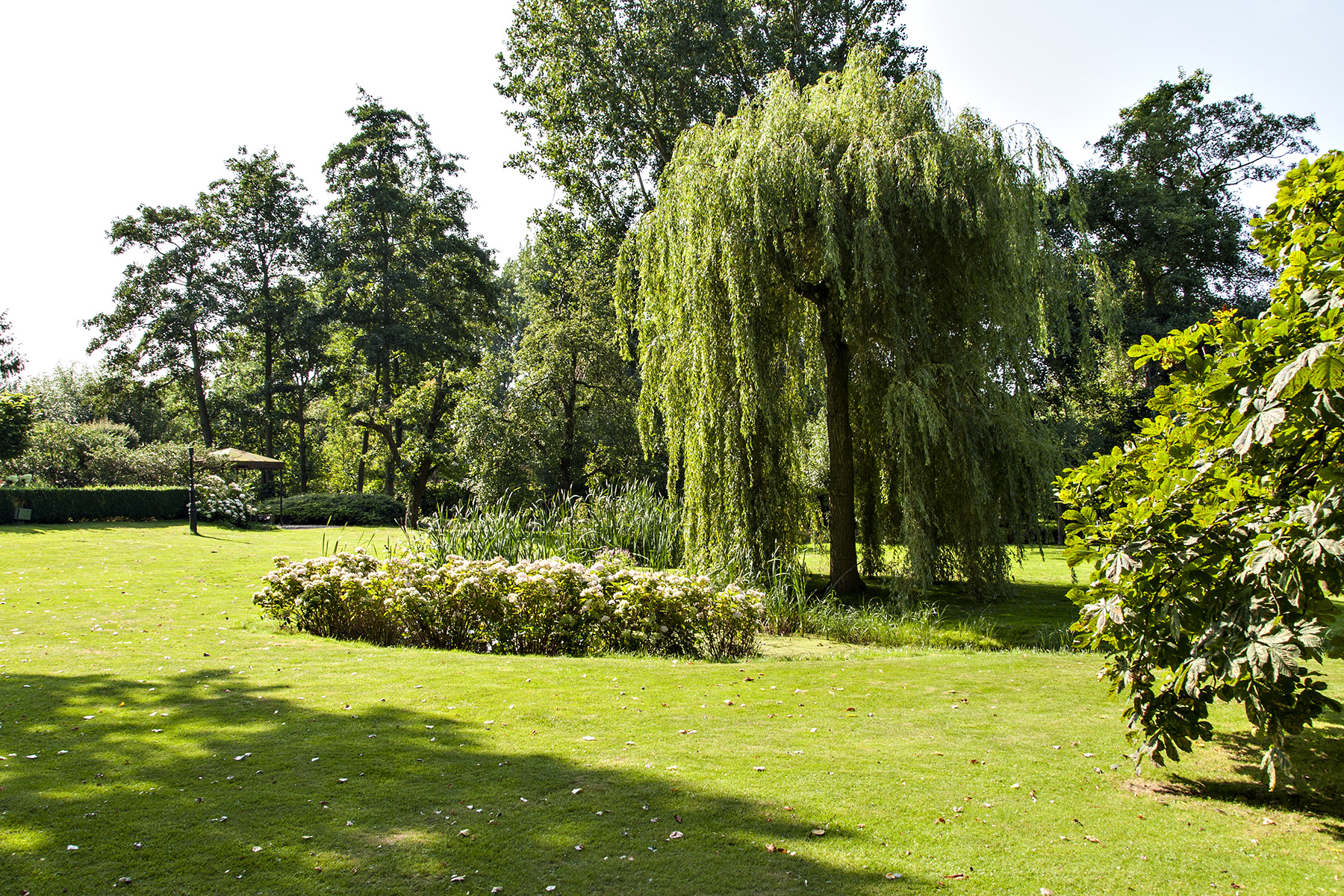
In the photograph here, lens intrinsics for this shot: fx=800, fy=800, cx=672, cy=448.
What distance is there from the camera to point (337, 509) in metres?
28.5

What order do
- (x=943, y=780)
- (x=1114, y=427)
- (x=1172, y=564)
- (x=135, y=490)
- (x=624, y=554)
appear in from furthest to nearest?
(x=1114, y=427), (x=135, y=490), (x=624, y=554), (x=943, y=780), (x=1172, y=564)

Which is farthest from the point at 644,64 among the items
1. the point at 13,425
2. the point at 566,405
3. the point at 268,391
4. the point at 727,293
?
the point at 268,391

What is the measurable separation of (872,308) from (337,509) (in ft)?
77.1

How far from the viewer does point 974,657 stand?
294 inches

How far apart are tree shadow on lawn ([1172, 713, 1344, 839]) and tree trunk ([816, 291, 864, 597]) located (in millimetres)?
6364

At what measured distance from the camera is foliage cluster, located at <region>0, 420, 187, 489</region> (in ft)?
88.0

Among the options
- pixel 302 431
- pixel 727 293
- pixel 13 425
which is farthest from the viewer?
pixel 302 431

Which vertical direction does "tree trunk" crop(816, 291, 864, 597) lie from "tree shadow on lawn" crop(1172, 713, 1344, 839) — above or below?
above

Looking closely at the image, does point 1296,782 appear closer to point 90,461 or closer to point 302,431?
point 90,461

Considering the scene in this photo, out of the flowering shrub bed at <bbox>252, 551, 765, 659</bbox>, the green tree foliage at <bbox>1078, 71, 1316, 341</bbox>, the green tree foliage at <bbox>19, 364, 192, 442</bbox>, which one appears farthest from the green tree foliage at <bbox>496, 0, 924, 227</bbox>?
the green tree foliage at <bbox>19, 364, 192, 442</bbox>

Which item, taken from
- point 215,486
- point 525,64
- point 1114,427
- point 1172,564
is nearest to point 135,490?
point 215,486

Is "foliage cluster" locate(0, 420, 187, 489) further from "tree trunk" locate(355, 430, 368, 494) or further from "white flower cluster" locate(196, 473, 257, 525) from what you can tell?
"tree trunk" locate(355, 430, 368, 494)

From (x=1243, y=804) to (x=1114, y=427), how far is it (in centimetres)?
2409

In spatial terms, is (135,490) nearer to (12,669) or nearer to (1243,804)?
(12,669)
